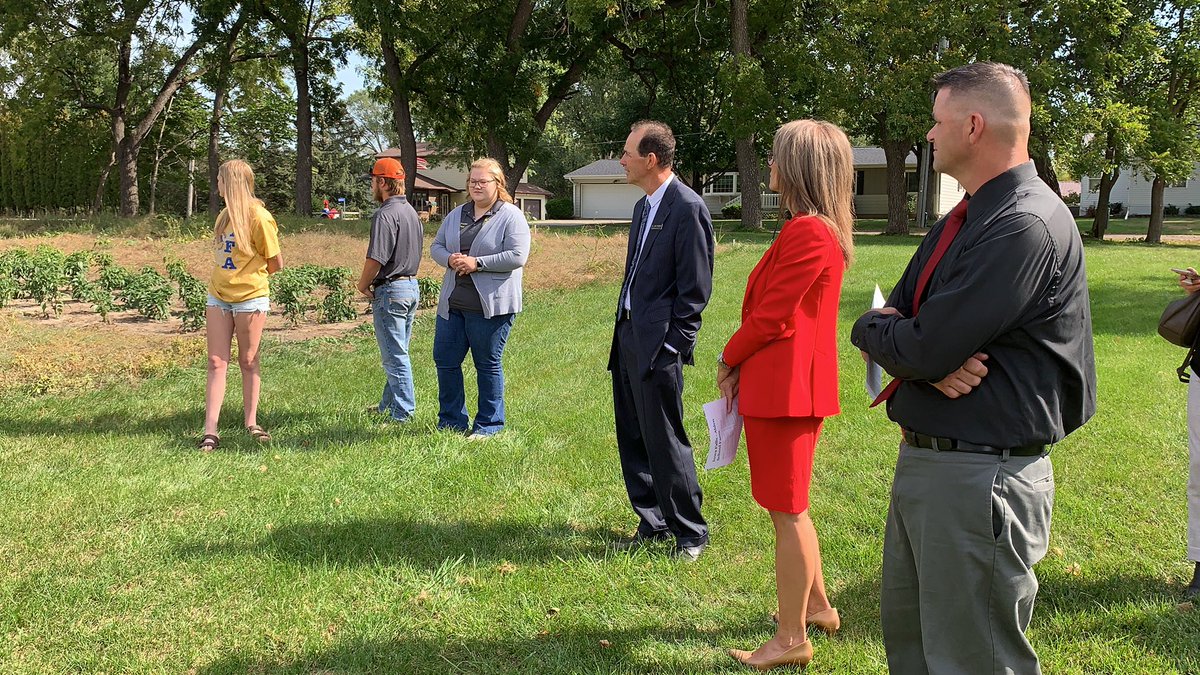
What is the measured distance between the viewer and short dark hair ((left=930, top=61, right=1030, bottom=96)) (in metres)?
2.16

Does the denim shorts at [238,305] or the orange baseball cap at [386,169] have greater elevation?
the orange baseball cap at [386,169]

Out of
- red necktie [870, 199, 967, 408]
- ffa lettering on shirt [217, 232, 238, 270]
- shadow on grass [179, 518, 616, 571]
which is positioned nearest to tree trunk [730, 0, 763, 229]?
ffa lettering on shirt [217, 232, 238, 270]

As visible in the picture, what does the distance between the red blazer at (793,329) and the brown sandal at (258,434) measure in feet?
13.6

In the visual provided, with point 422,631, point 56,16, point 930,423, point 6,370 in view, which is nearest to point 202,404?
point 6,370

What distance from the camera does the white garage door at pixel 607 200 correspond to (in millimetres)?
60906

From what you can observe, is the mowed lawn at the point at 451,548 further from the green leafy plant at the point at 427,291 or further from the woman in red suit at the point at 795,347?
the green leafy plant at the point at 427,291

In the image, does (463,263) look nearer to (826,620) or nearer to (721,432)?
(721,432)

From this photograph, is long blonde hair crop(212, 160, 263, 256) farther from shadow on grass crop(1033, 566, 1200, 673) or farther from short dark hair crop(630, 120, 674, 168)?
shadow on grass crop(1033, 566, 1200, 673)

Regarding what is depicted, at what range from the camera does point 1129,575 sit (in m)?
3.93

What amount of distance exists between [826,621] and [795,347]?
3.85ft

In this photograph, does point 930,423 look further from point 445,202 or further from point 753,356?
point 445,202

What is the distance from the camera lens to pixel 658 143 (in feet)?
13.6

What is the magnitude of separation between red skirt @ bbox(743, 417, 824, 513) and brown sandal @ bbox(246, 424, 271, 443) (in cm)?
421

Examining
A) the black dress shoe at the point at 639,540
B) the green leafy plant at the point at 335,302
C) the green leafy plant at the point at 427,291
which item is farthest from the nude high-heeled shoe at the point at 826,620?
the green leafy plant at the point at 427,291
